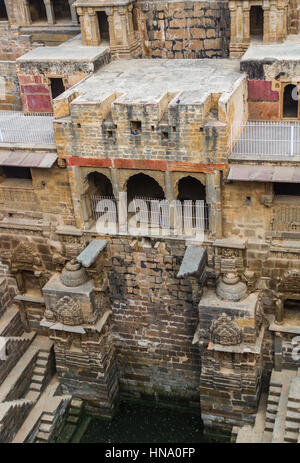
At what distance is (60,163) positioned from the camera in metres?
16.7

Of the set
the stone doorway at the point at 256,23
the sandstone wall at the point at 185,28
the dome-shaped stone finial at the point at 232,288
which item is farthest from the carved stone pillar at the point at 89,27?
the dome-shaped stone finial at the point at 232,288

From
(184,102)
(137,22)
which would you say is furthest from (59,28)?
(184,102)

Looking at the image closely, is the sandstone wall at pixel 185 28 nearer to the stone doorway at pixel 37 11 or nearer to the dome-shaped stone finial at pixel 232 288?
the stone doorway at pixel 37 11

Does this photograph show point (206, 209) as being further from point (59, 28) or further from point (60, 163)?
point (59, 28)

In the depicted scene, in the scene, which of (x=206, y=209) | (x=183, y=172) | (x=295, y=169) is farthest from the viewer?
(x=206, y=209)

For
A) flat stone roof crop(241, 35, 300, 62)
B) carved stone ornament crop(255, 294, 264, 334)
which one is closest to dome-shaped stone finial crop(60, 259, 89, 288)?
carved stone ornament crop(255, 294, 264, 334)

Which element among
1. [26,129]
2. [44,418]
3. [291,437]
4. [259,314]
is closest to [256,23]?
[26,129]

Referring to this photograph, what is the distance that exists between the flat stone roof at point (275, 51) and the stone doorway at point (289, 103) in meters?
1.07

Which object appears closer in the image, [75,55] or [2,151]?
[2,151]

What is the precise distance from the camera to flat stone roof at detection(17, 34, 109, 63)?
18359 mm

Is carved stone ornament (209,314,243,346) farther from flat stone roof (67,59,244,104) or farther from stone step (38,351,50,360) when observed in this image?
stone step (38,351,50,360)

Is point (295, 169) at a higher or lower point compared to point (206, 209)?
higher

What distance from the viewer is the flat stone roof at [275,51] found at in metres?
16.5

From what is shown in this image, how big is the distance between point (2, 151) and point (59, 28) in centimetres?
677
